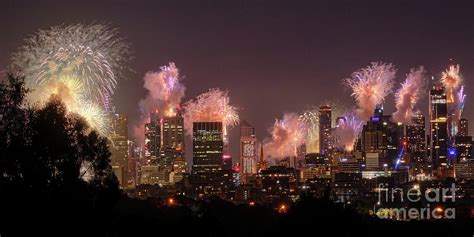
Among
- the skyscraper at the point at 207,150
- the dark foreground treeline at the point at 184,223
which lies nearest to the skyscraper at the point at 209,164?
the skyscraper at the point at 207,150

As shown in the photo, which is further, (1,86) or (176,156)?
(176,156)

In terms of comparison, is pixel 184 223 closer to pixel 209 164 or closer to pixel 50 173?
pixel 50 173

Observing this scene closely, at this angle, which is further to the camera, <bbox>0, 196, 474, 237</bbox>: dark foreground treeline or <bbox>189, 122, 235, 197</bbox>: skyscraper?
<bbox>189, 122, 235, 197</bbox>: skyscraper

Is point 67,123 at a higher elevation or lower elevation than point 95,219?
higher

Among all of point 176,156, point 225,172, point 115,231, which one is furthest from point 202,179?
point 115,231

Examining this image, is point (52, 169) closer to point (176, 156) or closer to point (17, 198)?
point (17, 198)

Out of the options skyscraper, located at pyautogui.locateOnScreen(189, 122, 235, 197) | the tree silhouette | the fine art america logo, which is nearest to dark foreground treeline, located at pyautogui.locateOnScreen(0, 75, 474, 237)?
the tree silhouette

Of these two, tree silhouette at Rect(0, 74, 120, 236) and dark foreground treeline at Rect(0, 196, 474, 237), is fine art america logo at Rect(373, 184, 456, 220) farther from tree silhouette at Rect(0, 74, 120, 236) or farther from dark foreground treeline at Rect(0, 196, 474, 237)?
tree silhouette at Rect(0, 74, 120, 236)

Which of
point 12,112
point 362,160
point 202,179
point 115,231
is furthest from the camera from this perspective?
point 362,160

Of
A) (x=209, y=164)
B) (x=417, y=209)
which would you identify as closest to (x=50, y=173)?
(x=417, y=209)

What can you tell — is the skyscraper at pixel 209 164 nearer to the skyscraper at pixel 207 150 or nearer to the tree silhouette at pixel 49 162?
the skyscraper at pixel 207 150

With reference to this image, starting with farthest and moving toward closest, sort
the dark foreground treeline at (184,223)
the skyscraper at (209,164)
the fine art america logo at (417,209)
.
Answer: the skyscraper at (209,164), the fine art america logo at (417,209), the dark foreground treeline at (184,223)
